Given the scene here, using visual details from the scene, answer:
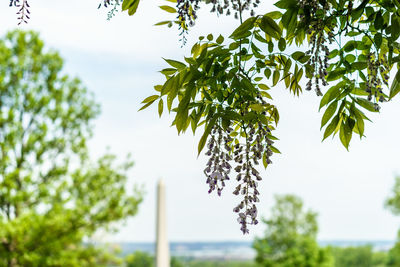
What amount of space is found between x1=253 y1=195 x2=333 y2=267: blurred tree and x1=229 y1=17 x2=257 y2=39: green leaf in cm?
2362

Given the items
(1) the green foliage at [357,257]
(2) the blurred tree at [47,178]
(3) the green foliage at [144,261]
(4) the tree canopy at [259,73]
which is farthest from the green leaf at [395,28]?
(3) the green foliage at [144,261]

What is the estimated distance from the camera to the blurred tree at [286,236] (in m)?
24.6

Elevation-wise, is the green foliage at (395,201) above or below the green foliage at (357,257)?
above

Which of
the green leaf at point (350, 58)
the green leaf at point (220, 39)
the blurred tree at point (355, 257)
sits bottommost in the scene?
the blurred tree at point (355, 257)

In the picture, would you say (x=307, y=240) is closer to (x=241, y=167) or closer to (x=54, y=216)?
(x=54, y=216)

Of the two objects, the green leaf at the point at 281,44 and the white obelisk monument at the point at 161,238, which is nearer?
the green leaf at the point at 281,44

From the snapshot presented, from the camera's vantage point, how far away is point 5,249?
9383 millimetres

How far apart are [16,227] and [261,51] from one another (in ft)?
25.9

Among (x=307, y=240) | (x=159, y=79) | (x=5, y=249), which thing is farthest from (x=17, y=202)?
(x=307, y=240)

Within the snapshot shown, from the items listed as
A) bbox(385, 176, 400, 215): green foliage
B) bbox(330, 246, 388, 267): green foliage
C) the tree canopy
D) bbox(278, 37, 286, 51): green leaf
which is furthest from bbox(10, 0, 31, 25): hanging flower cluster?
bbox(330, 246, 388, 267): green foliage

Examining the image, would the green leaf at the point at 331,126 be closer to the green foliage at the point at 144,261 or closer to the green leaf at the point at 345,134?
the green leaf at the point at 345,134

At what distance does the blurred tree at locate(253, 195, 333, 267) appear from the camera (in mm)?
24578

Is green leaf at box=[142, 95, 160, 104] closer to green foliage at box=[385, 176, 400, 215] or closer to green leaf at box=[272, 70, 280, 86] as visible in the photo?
green leaf at box=[272, 70, 280, 86]

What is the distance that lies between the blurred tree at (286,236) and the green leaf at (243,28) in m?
23.6
